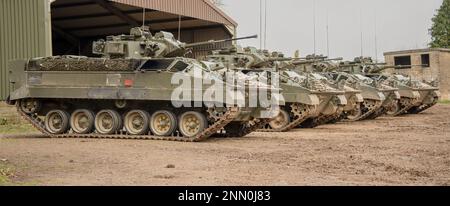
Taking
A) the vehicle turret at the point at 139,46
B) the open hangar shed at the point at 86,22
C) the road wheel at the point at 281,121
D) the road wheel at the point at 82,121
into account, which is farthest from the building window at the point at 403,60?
the road wheel at the point at 82,121

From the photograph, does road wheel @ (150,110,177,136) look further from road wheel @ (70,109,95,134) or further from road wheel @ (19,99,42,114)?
road wheel @ (19,99,42,114)

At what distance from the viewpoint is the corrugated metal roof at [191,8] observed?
A: 2825 cm

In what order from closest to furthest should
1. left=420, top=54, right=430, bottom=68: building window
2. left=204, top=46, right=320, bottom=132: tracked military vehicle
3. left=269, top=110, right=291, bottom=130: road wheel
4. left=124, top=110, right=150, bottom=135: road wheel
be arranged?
left=124, top=110, right=150, bottom=135: road wheel → left=204, top=46, right=320, bottom=132: tracked military vehicle → left=269, top=110, right=291, bottom=130: road wheel → left=420, top=54, right=430, bottom=68: building window

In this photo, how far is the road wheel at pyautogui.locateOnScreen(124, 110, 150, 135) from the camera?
672 inches

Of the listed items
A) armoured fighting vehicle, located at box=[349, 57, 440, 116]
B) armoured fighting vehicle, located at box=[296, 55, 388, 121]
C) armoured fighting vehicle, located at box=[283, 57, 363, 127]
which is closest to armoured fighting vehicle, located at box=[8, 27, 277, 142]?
armoured fighting vehicle, located at box=[283, 57, 363, 127]

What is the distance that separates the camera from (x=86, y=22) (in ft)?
118

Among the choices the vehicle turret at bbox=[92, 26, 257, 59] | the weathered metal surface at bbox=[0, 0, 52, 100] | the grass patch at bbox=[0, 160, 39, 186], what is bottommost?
the grass patch at bbox=[0, 160, 39, 186]

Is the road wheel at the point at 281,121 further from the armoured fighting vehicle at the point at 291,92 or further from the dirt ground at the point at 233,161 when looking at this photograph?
the dirt ground at the point at 233,161

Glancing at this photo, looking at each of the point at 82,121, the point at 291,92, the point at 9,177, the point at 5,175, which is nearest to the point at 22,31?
the point at 82,121

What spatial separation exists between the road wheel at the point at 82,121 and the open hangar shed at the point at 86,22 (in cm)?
495

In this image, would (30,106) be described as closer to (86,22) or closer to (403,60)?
(86,22)

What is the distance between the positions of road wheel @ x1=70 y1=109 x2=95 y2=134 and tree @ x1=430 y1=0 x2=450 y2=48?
47.6 metres

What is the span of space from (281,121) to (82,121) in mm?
6537
